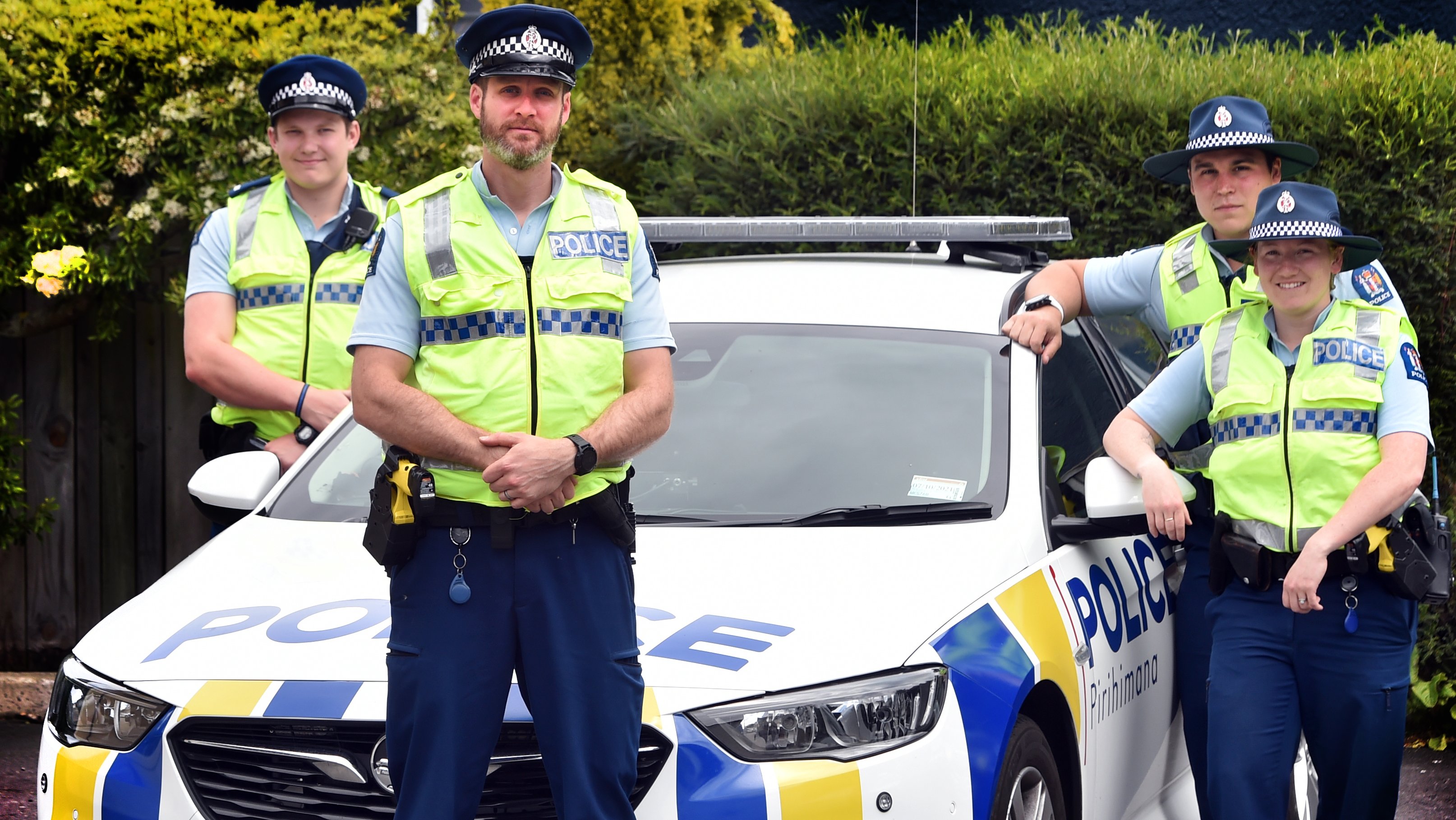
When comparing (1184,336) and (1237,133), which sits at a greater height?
(1237,133)

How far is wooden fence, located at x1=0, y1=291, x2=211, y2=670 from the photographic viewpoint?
666cm

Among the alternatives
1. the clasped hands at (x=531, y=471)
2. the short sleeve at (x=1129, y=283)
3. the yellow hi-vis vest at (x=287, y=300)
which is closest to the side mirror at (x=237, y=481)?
the yellow hi-vis vest at (x=287, y=300)

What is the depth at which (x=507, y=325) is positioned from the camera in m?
2.70

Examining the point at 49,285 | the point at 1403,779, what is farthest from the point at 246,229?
the point at 1403,779

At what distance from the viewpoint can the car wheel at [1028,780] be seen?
303cm

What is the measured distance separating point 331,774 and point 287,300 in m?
2.10

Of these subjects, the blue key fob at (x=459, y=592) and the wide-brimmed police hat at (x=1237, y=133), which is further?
the wide-brimmed police hat at (x=1237, y=133)

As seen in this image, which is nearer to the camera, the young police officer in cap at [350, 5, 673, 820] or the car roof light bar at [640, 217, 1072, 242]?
the young police officer in cap at [350, 5, 673, 820]

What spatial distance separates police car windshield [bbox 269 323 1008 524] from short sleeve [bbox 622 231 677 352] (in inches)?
30.1

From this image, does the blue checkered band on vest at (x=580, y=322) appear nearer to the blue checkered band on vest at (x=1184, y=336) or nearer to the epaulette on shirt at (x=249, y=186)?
the blue checkered band on vest at (x=1184, y=336)

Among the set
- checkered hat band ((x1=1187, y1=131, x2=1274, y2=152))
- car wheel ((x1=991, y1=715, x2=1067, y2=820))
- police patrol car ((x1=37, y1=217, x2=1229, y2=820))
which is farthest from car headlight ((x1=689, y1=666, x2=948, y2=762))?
checkered hat band ((x1=1187, y1=131, x2=1274, y2=152))

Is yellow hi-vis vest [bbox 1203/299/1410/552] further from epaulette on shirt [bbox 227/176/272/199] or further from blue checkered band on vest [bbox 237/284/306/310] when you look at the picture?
epaulette on shirt [bbox 227/176/272/199]

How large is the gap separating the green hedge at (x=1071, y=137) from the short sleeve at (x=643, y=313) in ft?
11.7

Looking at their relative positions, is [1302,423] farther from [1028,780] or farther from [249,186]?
[249,186]
